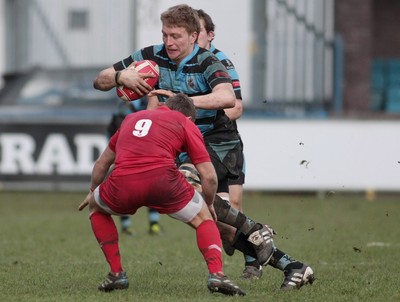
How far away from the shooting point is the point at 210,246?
29.2ft

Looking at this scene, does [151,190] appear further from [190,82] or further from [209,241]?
[190,82]

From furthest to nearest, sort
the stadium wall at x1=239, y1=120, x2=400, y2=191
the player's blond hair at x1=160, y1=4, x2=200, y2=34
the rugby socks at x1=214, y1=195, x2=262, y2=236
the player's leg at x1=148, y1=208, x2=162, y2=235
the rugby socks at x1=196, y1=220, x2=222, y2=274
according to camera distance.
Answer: the stadium wall at x1=239, y1=120, x2=400, y2=191
the player's leg at x1=148, y1=208, x2=162, y2=235
the rugby socks at x1=214, y1=195, x2=262, y2=236
the player's blond hair at x1=160, y1=4, x2=200, y2=34
the rugby socks at x1=196, y1=220, x2=222, y2=274

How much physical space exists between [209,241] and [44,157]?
1317 centimetres

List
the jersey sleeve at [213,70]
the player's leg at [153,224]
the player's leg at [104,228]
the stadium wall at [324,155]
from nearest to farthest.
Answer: the player's leg at [104,228], the jersey sleeve at [213,70], the player's leg at [153,224], the stadium wall at [324,155]

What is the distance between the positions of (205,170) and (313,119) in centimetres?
1366

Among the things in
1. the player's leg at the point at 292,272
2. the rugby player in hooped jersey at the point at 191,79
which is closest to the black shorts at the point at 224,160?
the rugby player in hooped jersey at the point at 191,79

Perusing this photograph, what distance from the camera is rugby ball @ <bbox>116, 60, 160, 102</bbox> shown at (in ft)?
30.3

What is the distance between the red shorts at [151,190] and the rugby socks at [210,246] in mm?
226

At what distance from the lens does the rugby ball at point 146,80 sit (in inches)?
363

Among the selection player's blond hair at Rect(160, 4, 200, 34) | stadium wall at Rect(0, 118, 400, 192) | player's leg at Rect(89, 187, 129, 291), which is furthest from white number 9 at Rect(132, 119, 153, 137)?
stadium wall at Rect(0, 118, 400, 192)

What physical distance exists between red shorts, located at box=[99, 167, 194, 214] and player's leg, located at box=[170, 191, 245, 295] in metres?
0.07

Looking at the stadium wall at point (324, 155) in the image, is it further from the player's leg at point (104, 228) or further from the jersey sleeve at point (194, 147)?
the jersey sleeve at point (194, 147)

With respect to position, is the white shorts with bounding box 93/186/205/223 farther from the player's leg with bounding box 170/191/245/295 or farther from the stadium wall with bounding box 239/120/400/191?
the stadium wall with bounding box 239/120/400/191

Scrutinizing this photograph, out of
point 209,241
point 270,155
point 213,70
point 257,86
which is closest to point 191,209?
point 209,241
